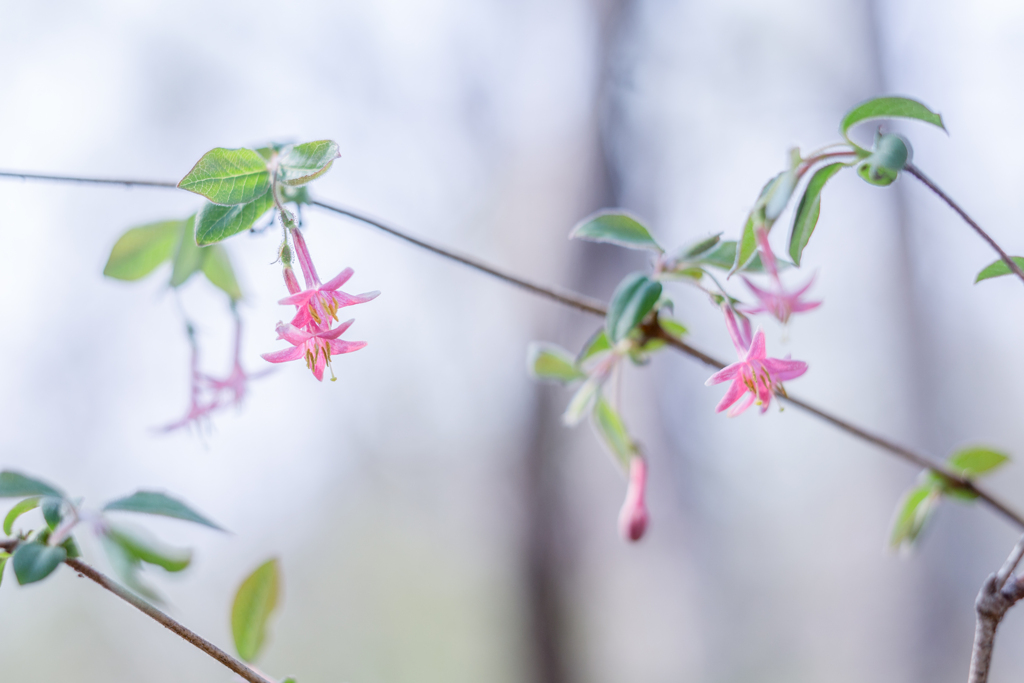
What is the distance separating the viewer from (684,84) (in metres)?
1.81

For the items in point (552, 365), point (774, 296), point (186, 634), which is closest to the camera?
point (186, 634)

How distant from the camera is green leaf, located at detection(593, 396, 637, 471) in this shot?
16.3 inches

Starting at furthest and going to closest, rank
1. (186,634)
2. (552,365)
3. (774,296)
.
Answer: (552,365) < (774,296) < (186,634)

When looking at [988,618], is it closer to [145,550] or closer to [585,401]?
[585,401]

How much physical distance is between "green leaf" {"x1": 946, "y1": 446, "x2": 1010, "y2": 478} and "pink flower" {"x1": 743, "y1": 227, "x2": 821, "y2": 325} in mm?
157

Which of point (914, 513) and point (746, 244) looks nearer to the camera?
point (746, 244)

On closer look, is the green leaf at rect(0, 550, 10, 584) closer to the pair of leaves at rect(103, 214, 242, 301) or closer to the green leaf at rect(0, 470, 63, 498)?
the green leaf at rect(0, 470, 63, 498)

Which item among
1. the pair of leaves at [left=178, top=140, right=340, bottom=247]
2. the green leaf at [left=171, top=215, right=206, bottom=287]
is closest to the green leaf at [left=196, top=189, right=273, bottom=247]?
the pair of leaves at [left=178, top=140, right=340, bottom=247]

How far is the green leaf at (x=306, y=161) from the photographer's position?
0.22 m

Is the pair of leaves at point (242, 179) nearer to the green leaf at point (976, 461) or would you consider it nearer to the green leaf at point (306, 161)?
the green leaf at point (306, 161)

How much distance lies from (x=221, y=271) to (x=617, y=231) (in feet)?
0.75

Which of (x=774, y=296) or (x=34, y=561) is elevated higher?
(x=774, y=296)

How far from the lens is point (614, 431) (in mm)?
419

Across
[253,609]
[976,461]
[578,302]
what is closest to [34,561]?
[253,609]
